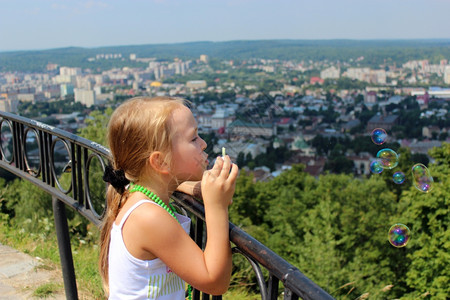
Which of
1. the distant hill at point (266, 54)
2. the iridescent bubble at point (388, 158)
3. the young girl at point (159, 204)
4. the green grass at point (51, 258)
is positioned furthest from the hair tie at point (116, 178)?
the distant hill at point (266, 54)

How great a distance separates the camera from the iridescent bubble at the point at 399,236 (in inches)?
147

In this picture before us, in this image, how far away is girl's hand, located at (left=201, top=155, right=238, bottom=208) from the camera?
131cm

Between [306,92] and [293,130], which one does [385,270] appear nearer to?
[293,130]

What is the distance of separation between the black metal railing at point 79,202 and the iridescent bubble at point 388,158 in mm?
1735

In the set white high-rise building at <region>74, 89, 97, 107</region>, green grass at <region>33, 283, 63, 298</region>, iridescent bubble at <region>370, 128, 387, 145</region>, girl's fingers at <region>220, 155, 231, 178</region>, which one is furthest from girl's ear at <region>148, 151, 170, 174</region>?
white high-rise building at <region>74, 89, 97, 107</region>

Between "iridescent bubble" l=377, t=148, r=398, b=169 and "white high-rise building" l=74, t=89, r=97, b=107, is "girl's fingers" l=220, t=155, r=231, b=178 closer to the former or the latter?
"iridescent bubble" l=377, t=148, r=398, b=169

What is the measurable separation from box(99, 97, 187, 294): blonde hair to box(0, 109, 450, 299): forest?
3000mm

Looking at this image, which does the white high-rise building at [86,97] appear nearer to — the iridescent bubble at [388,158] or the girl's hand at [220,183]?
the iridescent bubble at [388,158]

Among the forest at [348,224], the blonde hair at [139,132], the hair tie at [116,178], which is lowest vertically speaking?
the forest at [348,224]

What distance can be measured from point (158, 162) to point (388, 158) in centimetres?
285

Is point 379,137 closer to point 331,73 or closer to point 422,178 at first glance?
point 422,178

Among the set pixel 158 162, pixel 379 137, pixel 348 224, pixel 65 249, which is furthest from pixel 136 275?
pixel 348 224

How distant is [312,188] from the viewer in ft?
102

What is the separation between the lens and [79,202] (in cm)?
251
